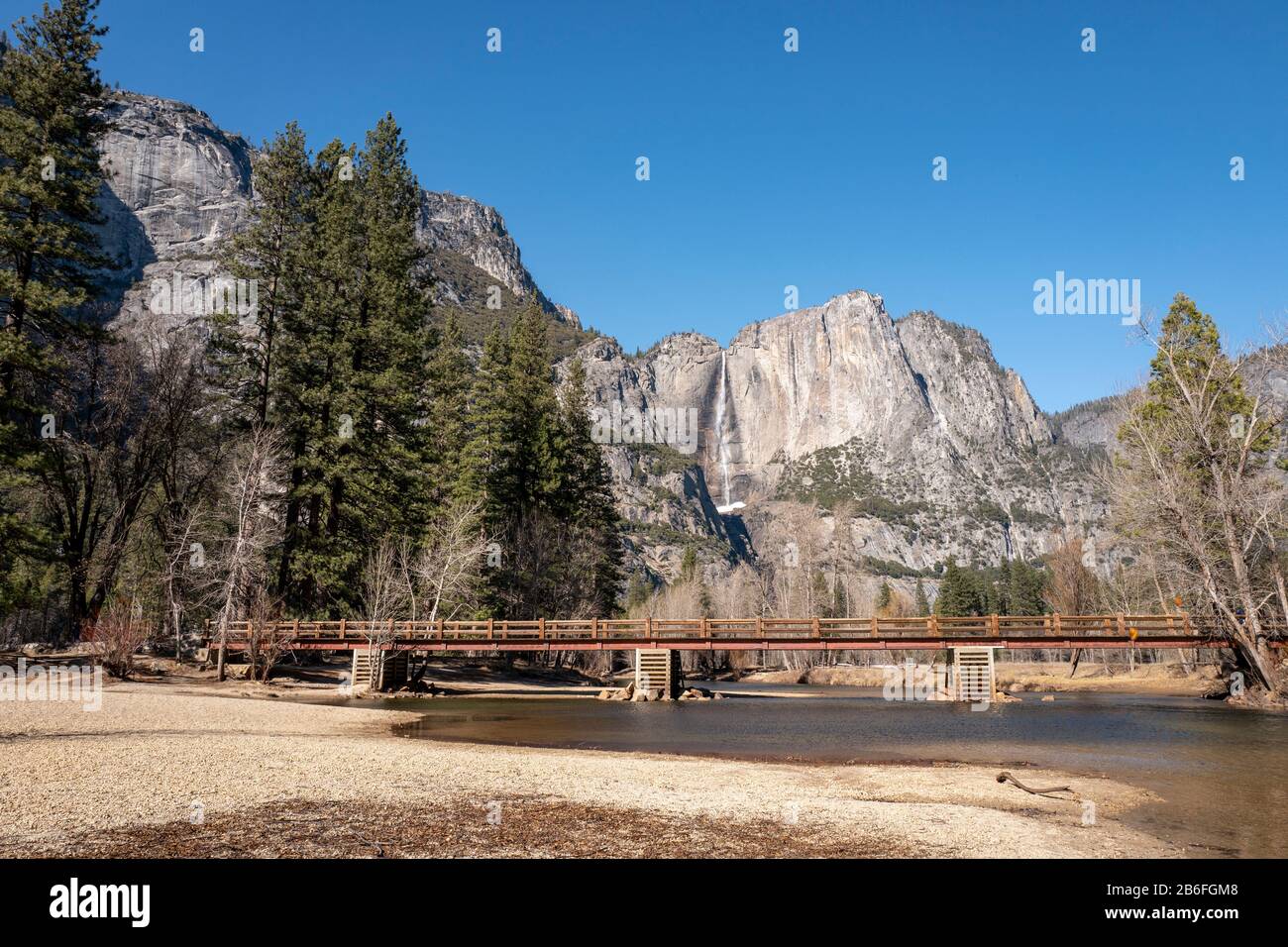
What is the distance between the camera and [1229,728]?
2419 centimetres

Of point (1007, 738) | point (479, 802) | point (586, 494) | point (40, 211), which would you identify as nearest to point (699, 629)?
point (1007, 738)

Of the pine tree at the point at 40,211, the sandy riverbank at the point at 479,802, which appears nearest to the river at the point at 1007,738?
the sandy riverbank at the point at 479,802

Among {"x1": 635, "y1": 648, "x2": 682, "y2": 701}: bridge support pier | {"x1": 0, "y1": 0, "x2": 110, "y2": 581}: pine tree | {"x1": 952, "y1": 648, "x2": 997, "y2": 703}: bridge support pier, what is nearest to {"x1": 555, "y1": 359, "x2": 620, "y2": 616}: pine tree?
{"x1": 635, "y1": 648, "x2": 682, "y2": 701}: bridge support pier

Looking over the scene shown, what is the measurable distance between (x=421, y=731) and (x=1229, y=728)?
958 inches

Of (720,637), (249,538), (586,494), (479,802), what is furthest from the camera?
(586,494)

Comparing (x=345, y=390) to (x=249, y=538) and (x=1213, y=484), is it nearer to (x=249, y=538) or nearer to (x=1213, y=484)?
(x=249, y=538)

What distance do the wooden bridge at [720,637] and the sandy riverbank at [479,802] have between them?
17.8 meters

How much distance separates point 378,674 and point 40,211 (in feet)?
70.9

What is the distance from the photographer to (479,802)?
10.6 m

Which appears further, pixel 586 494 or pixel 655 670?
pixel 586 494

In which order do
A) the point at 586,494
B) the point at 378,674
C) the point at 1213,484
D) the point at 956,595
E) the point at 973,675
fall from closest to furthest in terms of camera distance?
the point at 378,674 → the point at 1213,484 → the point at 973,675 → the point at 586,494 → the point at 956,595

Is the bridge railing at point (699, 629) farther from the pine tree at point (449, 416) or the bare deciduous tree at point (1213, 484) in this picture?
the pine tree at point (449, 416)
